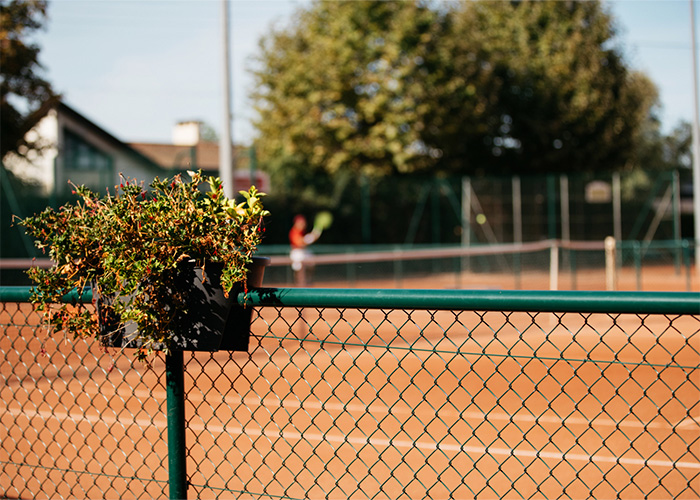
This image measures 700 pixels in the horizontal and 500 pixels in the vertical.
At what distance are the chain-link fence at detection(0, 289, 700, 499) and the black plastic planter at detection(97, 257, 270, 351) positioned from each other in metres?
0.12

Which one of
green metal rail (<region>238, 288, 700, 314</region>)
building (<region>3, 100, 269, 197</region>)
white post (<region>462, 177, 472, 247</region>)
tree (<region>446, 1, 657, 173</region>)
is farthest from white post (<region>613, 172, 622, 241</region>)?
green metal rail (<region>238, 288, 700, 314</region>)

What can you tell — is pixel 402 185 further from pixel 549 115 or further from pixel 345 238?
pixel 549 115

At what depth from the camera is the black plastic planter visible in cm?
268

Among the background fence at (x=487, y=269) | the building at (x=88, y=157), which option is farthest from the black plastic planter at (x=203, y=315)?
the background fence at (x=487, y=269)

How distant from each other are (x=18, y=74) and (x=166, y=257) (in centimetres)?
1881

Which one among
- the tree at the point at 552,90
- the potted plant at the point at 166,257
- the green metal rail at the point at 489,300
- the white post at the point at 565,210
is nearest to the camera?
the green metal rail at the point at 489,300

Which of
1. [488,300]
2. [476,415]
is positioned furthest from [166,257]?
[476,415]

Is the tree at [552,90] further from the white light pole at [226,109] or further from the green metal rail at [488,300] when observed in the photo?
the green metal rail at [488,300]

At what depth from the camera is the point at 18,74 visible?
62.7ft

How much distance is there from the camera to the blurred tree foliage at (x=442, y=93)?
898 inches

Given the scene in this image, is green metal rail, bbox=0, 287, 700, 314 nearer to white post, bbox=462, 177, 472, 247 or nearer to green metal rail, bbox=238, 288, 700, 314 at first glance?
green metal rail, bbox=238, 288, 700, 314

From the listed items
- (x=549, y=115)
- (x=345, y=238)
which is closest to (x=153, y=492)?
(x=345, y=238)

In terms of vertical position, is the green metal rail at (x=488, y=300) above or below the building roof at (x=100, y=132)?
below

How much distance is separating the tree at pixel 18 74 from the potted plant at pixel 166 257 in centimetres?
1775
